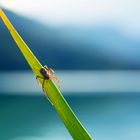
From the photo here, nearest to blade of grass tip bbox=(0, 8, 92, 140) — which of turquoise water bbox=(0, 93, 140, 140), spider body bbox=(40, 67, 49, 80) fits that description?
spider body bbox=(40, 67, 49, 80)

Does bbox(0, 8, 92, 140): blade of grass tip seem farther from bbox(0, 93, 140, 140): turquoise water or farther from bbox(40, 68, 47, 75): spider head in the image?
bbox(0, 93, 140, 140): turquoise water

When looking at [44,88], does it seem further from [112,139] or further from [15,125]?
[15,125]

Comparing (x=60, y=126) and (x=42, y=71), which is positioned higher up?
(x=60, y=126)

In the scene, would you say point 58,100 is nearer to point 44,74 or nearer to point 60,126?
point 44,74

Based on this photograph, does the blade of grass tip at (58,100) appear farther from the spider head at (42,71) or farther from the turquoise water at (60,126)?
the turquoise water at (60,126)

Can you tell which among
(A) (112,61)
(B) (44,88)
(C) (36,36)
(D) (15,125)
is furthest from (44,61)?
(B) (44,88)

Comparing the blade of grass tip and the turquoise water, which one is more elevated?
the turquoise water

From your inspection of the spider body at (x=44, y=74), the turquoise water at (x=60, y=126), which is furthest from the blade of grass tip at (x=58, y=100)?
the turquoise water at (x=60, y=126)

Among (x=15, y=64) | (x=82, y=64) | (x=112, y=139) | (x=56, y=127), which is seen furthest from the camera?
(x=82, y=64)

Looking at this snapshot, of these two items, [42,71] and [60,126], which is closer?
[42,71]

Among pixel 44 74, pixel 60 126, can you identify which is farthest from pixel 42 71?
pixel 60 126

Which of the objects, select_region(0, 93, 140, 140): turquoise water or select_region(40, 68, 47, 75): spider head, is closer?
select_region(40, 68, 47, 75): spider head
